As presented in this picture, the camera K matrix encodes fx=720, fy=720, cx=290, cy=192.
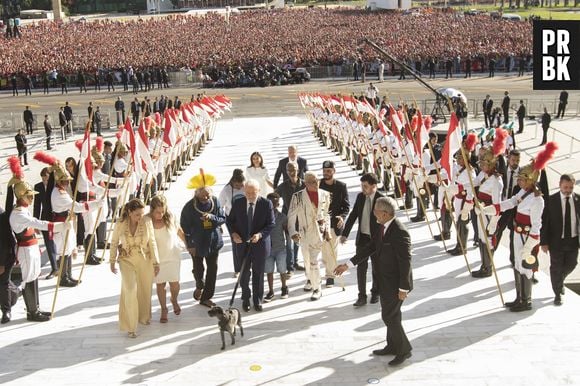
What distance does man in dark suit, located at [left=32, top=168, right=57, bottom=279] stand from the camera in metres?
10.7

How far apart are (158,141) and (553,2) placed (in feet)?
364

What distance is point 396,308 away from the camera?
24.7ft

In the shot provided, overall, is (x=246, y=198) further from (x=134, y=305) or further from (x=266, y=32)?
(x=266, y=32)

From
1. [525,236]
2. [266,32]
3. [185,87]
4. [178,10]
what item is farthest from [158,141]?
[178,10]

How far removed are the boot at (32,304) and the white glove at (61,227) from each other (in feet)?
2.35

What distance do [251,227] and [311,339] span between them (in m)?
1.65

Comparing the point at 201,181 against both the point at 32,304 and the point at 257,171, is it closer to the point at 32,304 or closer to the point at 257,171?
the point at 32,304

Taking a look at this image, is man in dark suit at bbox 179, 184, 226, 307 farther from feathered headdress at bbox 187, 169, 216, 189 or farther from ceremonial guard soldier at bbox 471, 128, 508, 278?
ceremonial guard soldier at bbox 471, 128, 508, 278

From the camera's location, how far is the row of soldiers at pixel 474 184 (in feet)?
30.1

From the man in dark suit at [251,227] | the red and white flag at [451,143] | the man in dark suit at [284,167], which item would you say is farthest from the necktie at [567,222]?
the man in dark suit at [284,167]
